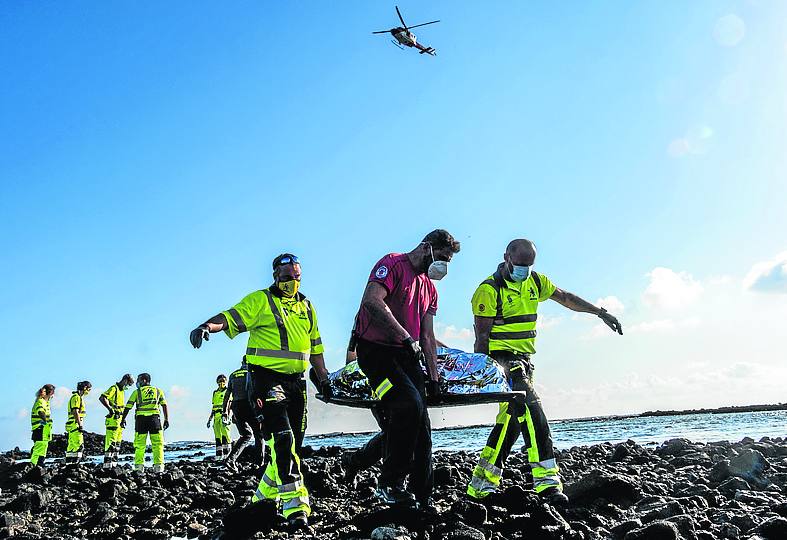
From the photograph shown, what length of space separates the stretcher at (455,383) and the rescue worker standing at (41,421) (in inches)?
618

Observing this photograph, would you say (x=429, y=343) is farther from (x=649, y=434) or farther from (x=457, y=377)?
(x=649, y=434)

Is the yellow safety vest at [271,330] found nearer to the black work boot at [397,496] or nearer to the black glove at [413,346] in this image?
the black glove at [413,346]

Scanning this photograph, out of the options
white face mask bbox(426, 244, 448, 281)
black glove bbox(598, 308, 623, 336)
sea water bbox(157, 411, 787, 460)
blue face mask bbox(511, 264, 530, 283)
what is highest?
blue face mask bbox(511, 264, 530, 283)

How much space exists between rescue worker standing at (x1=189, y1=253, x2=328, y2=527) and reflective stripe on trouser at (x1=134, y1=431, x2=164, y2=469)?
1109 cm

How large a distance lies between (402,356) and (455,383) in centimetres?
86

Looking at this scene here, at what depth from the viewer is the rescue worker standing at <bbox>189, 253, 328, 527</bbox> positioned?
629 cm

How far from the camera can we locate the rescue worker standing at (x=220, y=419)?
20.1 metres

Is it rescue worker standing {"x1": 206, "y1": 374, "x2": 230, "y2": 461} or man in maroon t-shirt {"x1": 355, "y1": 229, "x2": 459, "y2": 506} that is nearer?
man in maroon t-shirt {"x1": 355, "y1": 229, "x2": 459, "y2": 506}

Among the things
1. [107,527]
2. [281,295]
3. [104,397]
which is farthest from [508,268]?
[104,397]

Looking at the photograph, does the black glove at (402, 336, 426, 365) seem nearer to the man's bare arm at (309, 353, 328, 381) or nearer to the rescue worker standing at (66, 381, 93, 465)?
the man's bare arm at (309, 353, 328, 381)

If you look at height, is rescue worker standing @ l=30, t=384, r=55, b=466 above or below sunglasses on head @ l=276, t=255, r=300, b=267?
below

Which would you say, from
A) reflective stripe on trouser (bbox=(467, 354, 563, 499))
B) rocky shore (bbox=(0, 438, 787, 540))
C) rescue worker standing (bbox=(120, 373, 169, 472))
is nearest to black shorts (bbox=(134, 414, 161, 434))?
rescue worker standing (bbox=(120, 373, 169, 472))

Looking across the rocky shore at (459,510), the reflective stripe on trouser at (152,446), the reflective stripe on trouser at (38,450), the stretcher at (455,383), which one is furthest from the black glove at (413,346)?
the reflective stripe on trouser at (38,450)

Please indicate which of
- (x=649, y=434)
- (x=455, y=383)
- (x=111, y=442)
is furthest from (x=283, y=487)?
(x=649, y=434)
